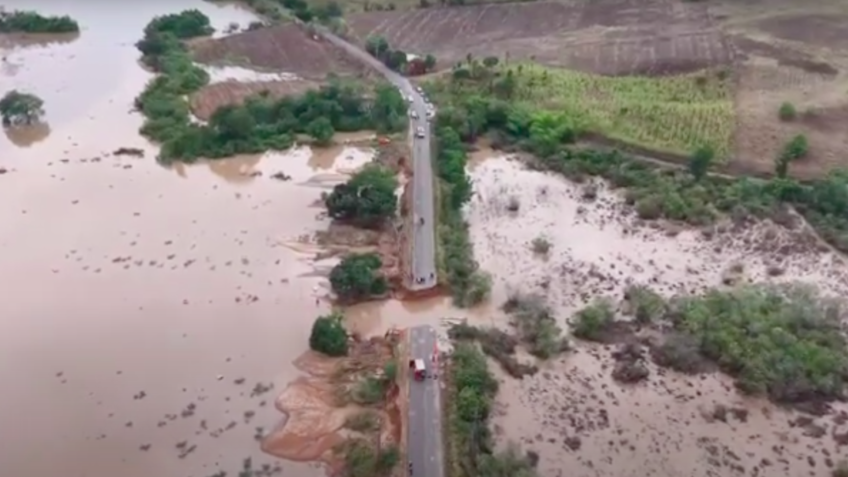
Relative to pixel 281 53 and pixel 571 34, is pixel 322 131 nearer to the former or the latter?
pixel 281 53

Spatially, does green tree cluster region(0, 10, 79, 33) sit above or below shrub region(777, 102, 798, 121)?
above

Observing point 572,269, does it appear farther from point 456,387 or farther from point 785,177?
point 785,177

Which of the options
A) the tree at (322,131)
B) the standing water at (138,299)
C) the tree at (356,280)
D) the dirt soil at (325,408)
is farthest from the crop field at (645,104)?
the dirt soil at (325,408)

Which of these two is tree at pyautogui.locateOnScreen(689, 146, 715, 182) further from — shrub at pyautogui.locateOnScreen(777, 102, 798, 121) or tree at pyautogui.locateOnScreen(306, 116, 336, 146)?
tree at pyautogui.locateOnScreen(306, 116, 336, 146)

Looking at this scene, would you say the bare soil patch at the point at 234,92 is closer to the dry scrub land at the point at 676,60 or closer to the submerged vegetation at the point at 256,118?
the submerged vegetation at the point at 256,118

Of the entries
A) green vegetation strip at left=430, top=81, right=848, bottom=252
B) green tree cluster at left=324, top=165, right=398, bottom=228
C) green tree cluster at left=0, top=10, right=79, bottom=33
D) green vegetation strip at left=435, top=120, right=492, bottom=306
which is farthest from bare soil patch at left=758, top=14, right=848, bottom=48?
green tree cluster at left=0, top=10, right=79, bottom=33

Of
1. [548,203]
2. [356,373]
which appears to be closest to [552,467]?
[356,373]
